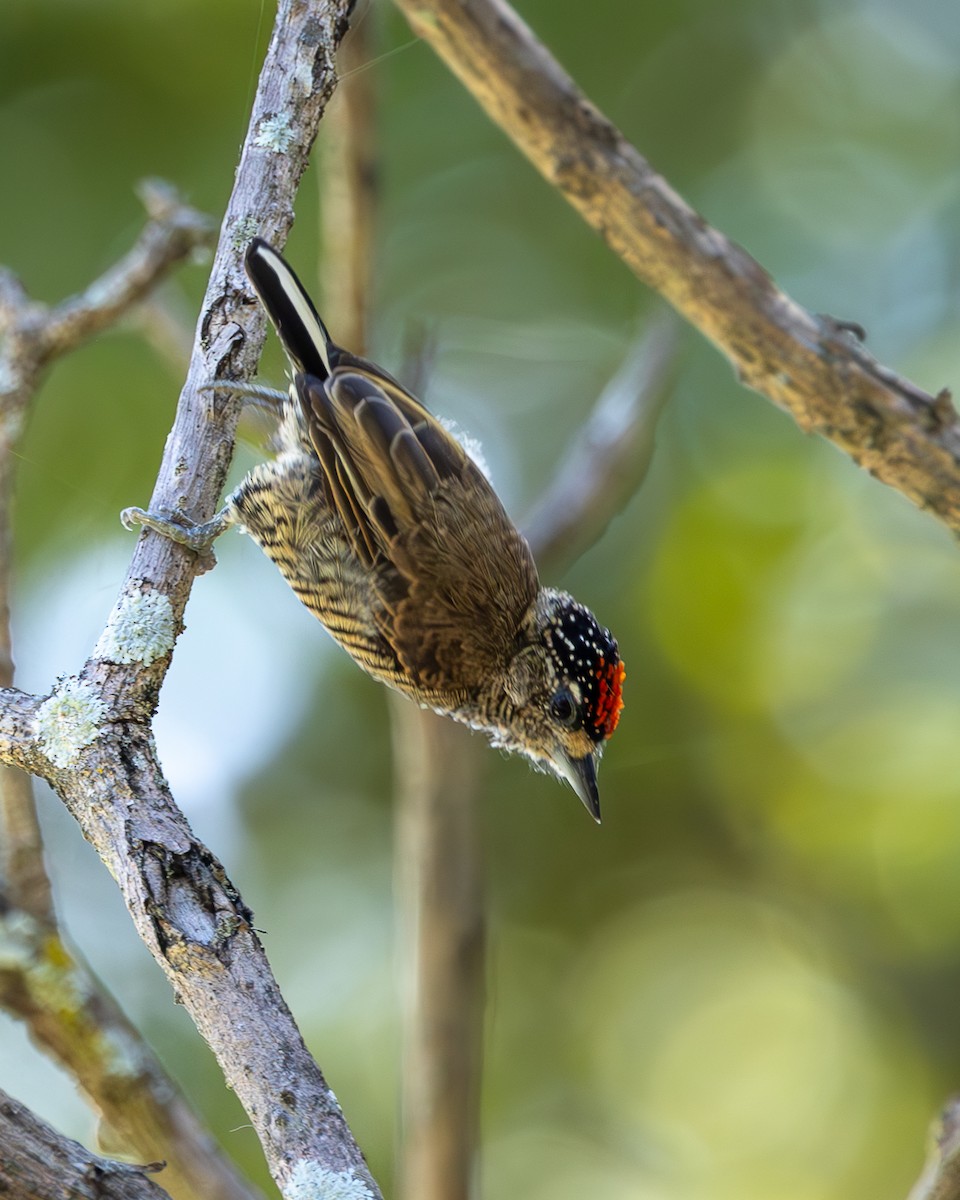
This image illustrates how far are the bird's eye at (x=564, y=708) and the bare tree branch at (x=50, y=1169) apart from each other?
83.7 inches

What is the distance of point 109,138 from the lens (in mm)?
6398

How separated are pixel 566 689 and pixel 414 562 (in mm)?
626

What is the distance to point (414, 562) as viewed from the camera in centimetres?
354

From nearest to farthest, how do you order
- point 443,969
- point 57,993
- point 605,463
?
point 57,993, point 443,969, point 605,463

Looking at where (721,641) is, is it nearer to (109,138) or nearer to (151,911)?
(109,138)

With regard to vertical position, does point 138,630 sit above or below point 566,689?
below

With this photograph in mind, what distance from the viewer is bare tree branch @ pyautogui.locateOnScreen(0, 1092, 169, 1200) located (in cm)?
170

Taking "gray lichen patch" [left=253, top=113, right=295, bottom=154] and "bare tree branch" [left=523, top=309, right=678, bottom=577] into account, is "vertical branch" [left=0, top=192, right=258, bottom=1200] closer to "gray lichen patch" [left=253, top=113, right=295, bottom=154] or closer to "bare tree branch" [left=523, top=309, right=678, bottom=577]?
"gray lichen patch" [left=253, top=113, right=295, bottom=154]

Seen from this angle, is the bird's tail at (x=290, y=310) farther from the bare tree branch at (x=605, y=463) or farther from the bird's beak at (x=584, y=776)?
the bare tree branch at (x=605, y=463)

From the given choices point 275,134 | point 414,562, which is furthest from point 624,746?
point 275,134

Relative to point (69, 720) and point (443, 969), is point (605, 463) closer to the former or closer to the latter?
point (443, 969)

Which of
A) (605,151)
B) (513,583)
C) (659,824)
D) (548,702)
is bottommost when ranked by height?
(548,702)

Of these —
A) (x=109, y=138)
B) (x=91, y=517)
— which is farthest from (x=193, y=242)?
(x=109, y=138)

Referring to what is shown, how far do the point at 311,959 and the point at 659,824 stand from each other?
2062mm
